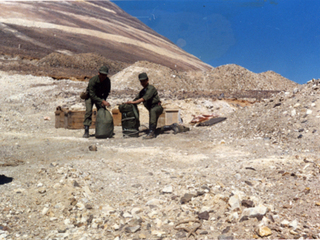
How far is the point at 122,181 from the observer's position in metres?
3.63

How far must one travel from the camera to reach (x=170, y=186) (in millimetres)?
3227

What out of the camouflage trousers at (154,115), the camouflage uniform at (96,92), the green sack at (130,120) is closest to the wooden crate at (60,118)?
the camouflage uniform at (96,92)

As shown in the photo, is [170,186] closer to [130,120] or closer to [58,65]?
[130,120]

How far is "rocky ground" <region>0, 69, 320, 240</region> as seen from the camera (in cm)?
253

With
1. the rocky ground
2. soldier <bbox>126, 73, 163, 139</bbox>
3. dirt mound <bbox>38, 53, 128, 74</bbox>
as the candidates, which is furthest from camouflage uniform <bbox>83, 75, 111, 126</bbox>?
dirt mound <bbox>38, 53, 128, 74</bbox>

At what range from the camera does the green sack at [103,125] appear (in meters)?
6.71

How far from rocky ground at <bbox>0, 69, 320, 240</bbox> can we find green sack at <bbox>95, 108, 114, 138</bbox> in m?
0.35

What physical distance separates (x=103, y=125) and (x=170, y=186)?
384 centimetres

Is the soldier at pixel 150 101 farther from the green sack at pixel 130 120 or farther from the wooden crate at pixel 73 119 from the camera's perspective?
the wooden crate at pixel 73 119

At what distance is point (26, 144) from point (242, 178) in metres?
4.34

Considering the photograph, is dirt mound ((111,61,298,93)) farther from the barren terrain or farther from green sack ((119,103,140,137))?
green sack ((119,103,140,137))

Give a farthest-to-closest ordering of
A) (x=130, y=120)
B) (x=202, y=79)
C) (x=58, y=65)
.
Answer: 1. (x=58, y=65)
2. (x=202, y=79)
3. (x=130, y=120)

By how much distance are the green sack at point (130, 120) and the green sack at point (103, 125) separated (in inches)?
13.3

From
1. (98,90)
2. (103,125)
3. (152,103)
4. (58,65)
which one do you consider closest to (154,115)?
(152,103)
